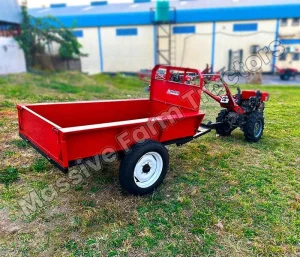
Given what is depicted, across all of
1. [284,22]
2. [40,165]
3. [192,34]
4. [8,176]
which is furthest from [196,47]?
[8,176]

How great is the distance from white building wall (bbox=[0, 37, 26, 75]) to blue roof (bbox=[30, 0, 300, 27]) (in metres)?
5.97

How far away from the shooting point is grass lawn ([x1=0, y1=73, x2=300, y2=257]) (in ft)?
8.13

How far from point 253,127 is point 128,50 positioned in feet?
68.7

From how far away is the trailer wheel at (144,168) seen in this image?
9.71 feet

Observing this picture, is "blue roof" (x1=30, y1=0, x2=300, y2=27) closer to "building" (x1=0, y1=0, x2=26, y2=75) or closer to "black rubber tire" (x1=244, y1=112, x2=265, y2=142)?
"building" (x1=0, y1=0, x2=26, y2=75)

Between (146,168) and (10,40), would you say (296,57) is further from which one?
(146,168)

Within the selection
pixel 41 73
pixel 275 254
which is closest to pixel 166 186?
pixel 275 254

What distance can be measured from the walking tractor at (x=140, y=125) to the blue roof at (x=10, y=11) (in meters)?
12.3

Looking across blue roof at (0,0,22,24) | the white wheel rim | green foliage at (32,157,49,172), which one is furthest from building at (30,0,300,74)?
the white wheel rim

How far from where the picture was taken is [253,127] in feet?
15.9

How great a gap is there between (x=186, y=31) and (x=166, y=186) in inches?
849

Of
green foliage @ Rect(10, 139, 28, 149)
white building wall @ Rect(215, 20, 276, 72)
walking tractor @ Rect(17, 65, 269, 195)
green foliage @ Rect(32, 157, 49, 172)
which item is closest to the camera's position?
walking tractor @ Rect(17, 65, 269, 195)

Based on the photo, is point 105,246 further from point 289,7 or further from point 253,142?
point 289,7

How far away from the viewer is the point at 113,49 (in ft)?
80.6
